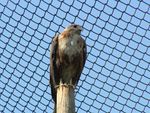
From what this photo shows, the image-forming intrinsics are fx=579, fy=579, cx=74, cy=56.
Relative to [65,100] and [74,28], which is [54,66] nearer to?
[74,28]

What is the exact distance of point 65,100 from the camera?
203cm

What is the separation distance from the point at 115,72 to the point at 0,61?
798mm

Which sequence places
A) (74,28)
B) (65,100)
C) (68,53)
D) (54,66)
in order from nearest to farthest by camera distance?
1. (65,100)
2. (54,66)
3. (68,53)
4. (74,28)

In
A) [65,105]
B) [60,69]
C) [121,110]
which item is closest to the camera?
[65,105]

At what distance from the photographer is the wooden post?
196 centimetres

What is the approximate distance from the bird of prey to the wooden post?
807mm

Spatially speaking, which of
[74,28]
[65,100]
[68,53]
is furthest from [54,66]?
[65,100]

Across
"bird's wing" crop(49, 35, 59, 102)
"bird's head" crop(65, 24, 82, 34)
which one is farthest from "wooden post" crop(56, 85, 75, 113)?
"bird's head" crop(65, 24, 82, 34)

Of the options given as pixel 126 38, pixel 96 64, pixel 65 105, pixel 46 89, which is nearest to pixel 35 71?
pixel 46 89

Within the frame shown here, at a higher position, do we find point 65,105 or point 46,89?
point 46,89

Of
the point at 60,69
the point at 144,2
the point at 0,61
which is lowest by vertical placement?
the point at 60,69

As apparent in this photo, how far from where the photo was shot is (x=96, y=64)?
12.9 feet

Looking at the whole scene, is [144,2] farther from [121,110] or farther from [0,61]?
[0,61]

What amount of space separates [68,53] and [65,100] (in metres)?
1.30
